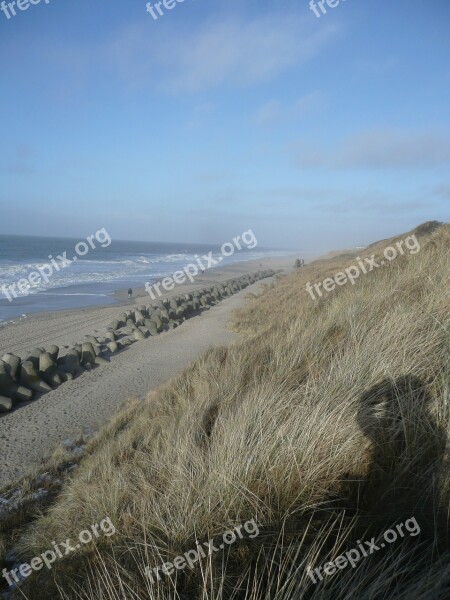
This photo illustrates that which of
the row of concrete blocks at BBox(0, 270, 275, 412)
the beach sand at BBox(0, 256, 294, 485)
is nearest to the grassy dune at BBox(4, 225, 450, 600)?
the beach sand at BBox(0, 256, 294, 485)

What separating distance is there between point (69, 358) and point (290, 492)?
8729 millimetres

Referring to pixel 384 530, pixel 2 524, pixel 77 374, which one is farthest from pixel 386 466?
pixel 77 374

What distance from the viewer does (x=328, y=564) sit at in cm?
167

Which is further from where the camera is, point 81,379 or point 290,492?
point 81,379

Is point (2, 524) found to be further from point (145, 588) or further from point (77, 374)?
point (77, 374)

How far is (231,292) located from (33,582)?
981 inches

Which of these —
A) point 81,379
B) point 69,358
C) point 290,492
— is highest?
point 69,358

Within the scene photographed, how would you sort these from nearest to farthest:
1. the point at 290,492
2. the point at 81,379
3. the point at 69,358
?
the point at 290,492
the point at 81,379
the point at 69,358

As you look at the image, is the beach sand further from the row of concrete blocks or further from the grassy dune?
the grassy dune

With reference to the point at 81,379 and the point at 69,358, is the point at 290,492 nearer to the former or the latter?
the point at 81,379

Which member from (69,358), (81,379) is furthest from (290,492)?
(69,358)

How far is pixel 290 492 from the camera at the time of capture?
2225mm

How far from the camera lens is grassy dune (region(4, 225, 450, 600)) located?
174cm

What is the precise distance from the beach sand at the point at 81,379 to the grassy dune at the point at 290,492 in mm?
2542
